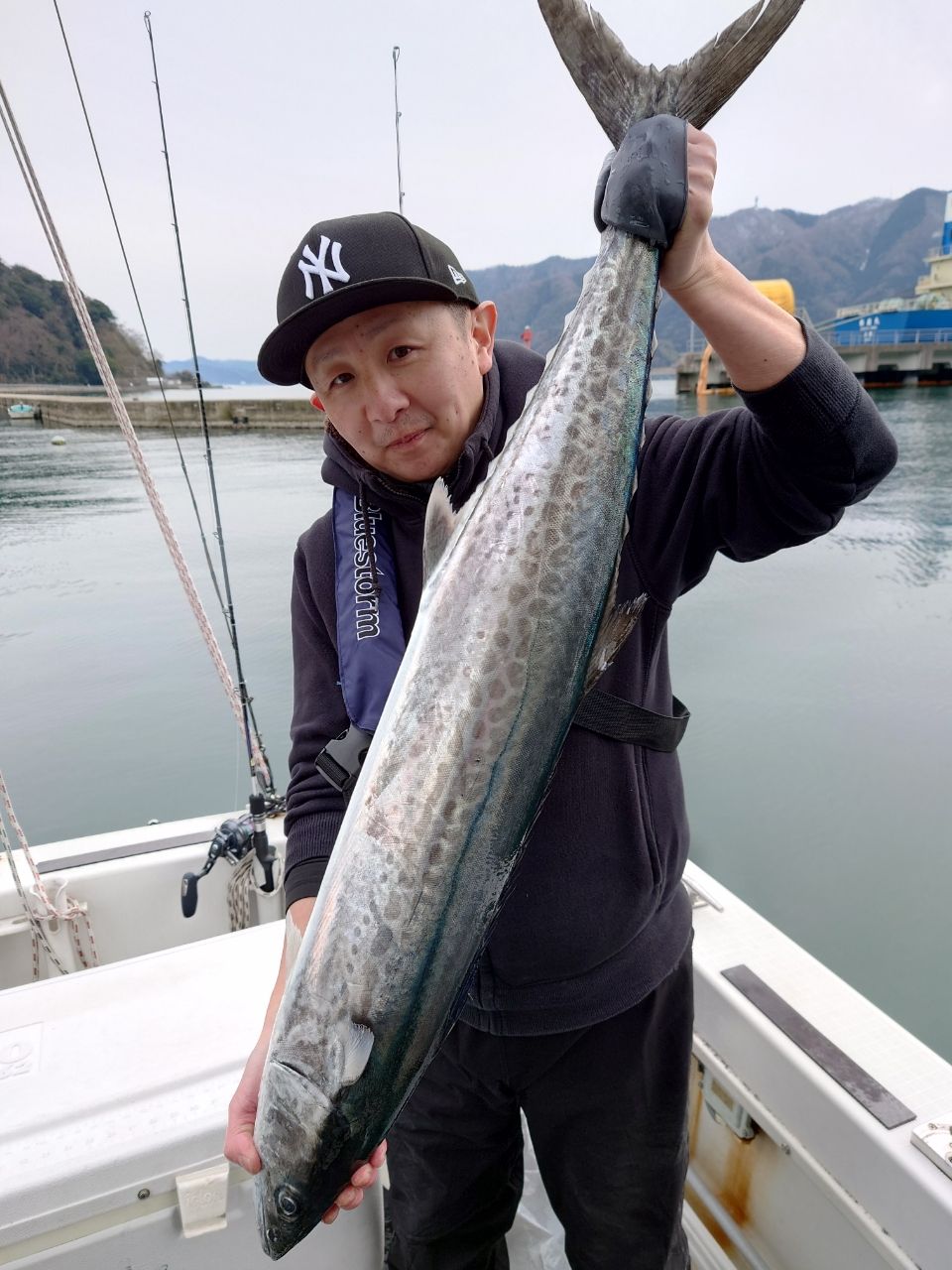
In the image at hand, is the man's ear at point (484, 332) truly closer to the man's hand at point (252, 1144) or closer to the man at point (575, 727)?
the man at point (575, 727)

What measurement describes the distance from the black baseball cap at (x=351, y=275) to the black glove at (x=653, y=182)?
351 millimetres

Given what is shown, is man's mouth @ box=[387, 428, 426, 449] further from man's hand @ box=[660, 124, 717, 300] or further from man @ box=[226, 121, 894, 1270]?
man's hand @ box=[660, 124, 717, 300]

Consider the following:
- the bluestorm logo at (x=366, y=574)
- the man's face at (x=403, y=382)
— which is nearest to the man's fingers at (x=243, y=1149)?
the bluestorm logo at (x=366, y=574)

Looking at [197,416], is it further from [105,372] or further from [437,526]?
[437,526]

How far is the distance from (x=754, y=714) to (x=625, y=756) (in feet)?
18.2

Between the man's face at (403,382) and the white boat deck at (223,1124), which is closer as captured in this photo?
the man's face at (403,382)

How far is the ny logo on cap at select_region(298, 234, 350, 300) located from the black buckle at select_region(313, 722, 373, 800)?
0.84m

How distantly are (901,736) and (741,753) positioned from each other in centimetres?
126

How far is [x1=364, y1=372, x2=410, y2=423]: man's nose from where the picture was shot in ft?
4.40

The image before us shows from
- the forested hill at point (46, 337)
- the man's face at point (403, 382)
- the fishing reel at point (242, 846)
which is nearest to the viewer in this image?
the man's face at point (403, 382)

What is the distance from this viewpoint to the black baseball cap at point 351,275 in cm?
127

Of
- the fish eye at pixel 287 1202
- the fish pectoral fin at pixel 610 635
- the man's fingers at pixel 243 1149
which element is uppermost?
the fish pectoral fin at pixel 610 635

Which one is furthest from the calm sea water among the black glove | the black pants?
the black glove

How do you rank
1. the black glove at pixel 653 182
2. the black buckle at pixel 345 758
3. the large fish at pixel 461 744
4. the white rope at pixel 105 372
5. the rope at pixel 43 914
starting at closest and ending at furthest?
the black glove at pixel 653 182 → the large fish at pixel 461 744 → the black buckle at pixel 345 758 → the white rope at pixel 105 372 → the rope at pixel 43 914
